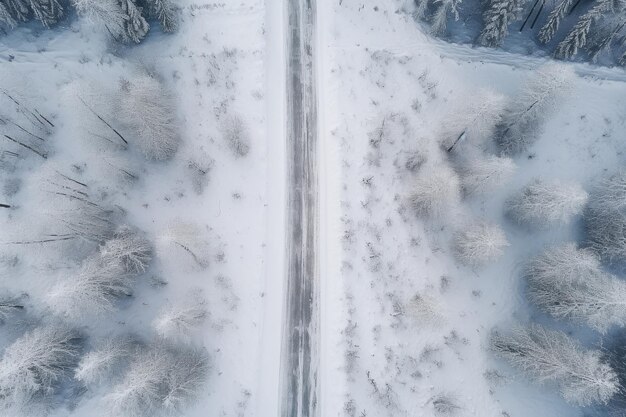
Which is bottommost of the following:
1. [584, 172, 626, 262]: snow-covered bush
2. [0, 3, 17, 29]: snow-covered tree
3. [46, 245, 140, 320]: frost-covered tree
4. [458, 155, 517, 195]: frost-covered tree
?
[46, 245, 140, 320]: frost-covered tree

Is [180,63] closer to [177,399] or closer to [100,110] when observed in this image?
[100,110]

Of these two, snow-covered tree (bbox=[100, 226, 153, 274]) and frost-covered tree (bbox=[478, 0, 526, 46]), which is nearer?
snow-covered tree (bbox=[100, 226, 153, 274])

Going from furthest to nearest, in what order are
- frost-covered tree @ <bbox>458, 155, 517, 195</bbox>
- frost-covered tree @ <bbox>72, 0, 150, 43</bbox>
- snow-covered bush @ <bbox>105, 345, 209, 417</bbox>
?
frost-covered tree @ <bbox>72, 0, 150, 43</bbox>
frost-covered tree @ <bbox>458, 155, 517, 195</bbox>
snow-covered bush @ <bbox>105, 345, 209, 417</bbox>

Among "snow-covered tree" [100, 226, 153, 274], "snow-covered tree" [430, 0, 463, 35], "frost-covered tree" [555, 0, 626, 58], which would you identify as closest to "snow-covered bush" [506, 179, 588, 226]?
"frost-covered tree" [555, 0, 626, 58]

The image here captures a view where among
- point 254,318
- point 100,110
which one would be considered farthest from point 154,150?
point 254,318

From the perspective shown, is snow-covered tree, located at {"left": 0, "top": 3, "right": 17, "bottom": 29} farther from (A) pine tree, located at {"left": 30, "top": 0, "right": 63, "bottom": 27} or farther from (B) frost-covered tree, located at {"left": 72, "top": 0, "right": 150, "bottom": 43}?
(B) frost-covered tree, located at {"left": 72, "top": 0, "right": 150, "bottom": 43}

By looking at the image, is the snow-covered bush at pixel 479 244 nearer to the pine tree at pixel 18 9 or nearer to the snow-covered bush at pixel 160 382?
the snow-covered bush at pixel 160 382

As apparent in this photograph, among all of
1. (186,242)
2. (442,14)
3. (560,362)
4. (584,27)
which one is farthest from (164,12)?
(560,362)
